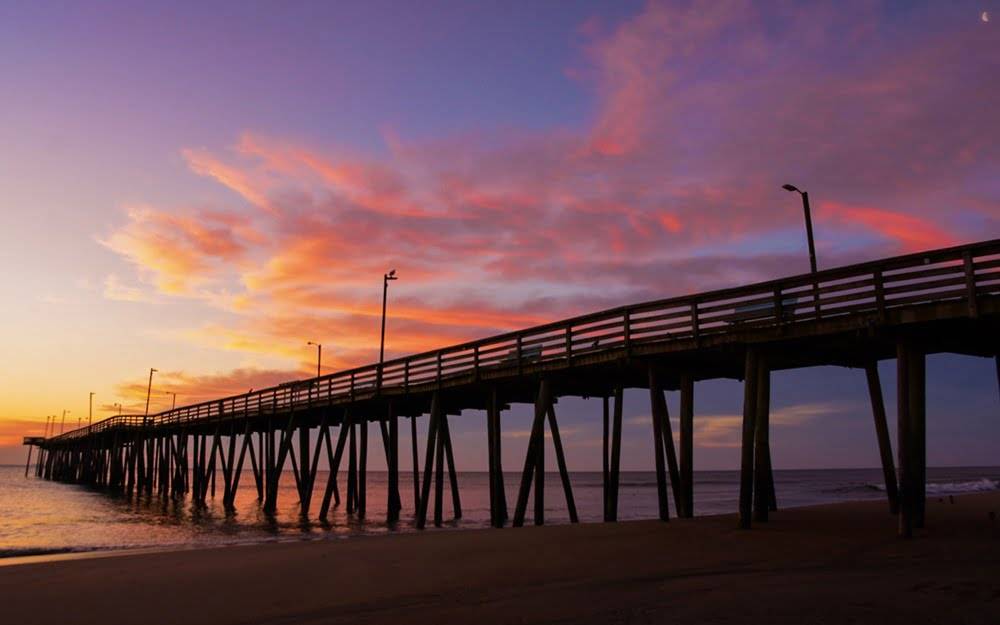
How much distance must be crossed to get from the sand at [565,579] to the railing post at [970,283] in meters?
3.43

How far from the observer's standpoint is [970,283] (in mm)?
11195

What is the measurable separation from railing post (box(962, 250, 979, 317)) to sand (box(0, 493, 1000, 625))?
11.3 feet

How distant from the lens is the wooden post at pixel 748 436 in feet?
43.0

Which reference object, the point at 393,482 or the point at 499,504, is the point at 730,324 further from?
the point at 393,482

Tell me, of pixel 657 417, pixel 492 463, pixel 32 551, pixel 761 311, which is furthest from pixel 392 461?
pixel 761 311

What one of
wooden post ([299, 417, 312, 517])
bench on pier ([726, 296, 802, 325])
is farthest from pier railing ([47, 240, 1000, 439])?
wooden post ([299, 417, 312, 517])

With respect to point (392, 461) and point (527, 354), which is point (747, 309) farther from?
point (392, 461)

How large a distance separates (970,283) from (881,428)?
16.6 ft

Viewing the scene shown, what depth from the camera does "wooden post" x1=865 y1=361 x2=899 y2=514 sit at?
50.2ft

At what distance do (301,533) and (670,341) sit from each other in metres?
16.4

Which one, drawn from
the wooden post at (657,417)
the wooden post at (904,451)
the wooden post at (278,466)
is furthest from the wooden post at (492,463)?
the wooden post at (278,466)

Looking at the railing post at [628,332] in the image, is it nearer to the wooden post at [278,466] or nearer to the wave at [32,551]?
the wave at [32,551]

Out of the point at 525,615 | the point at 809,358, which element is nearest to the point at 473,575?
the point at 525,615

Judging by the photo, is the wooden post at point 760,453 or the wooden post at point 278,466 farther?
the wooden post at point 278,466
